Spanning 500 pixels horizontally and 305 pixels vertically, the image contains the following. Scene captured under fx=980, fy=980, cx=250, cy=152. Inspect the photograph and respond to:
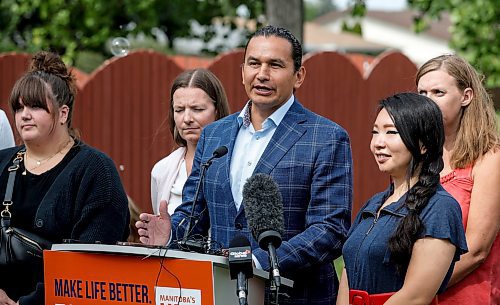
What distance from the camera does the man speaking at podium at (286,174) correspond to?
4156 mm

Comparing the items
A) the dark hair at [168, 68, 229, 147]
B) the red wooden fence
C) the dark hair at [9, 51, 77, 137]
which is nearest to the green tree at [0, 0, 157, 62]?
the red wooden fence

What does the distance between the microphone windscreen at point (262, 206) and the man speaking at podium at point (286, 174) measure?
470mm

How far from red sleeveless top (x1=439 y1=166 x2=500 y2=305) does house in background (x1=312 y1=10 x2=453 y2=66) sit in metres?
62.2

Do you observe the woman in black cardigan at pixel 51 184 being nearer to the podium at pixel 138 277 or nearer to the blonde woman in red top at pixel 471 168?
the podium at pixel 138 277

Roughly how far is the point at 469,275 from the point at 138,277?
1531mm

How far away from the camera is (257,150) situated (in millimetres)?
4363

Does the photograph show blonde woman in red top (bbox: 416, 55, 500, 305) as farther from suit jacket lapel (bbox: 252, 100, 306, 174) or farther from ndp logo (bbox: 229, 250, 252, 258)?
ndp logo (bbox: 229, 250, 252, 258)

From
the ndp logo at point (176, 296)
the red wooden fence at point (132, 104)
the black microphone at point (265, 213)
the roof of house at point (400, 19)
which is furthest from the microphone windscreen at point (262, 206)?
the roof of house at point (400, 19)

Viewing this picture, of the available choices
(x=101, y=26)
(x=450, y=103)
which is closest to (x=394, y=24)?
(x=101, y=26)

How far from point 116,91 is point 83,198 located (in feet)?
20.7

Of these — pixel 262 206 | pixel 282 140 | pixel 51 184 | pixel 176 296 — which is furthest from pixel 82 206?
pixel 262 206

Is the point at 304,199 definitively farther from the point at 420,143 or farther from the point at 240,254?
the point at 240,254

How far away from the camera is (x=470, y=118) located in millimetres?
4605

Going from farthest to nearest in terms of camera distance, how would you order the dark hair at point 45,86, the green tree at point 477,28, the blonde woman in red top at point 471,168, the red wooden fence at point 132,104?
the green tree at point 477,28
the red wooden fence at point 132,104
the dark hair at point 45,86
the blonde woman in red top at point 471,168
